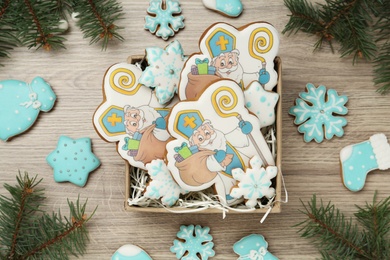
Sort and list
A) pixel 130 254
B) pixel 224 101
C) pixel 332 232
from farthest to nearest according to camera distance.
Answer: pixel 130 254, pixel 332 232, pixel 224 101

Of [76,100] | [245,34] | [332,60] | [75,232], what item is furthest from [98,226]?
[332,60]

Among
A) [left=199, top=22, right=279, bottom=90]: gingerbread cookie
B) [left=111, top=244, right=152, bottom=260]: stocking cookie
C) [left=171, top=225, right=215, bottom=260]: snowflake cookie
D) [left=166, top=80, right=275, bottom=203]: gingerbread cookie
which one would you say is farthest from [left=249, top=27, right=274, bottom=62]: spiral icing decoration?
[left=111, top=244, right=152, bottom=260]: stocking cookie

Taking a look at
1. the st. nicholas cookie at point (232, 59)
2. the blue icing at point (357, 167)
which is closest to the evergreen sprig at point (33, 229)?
the st. nicholas cookie at point (232, 59)

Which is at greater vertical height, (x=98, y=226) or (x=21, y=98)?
(x=21, y=98)

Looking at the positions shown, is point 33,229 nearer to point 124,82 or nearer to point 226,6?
point 124,82

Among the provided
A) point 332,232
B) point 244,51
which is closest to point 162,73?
point 244,51

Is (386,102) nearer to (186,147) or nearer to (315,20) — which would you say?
(315,20)

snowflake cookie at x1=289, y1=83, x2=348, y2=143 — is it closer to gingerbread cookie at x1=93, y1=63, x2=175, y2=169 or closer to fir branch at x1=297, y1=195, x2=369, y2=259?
fir branch at x1=297, y1=195, x2=369, y2=259
